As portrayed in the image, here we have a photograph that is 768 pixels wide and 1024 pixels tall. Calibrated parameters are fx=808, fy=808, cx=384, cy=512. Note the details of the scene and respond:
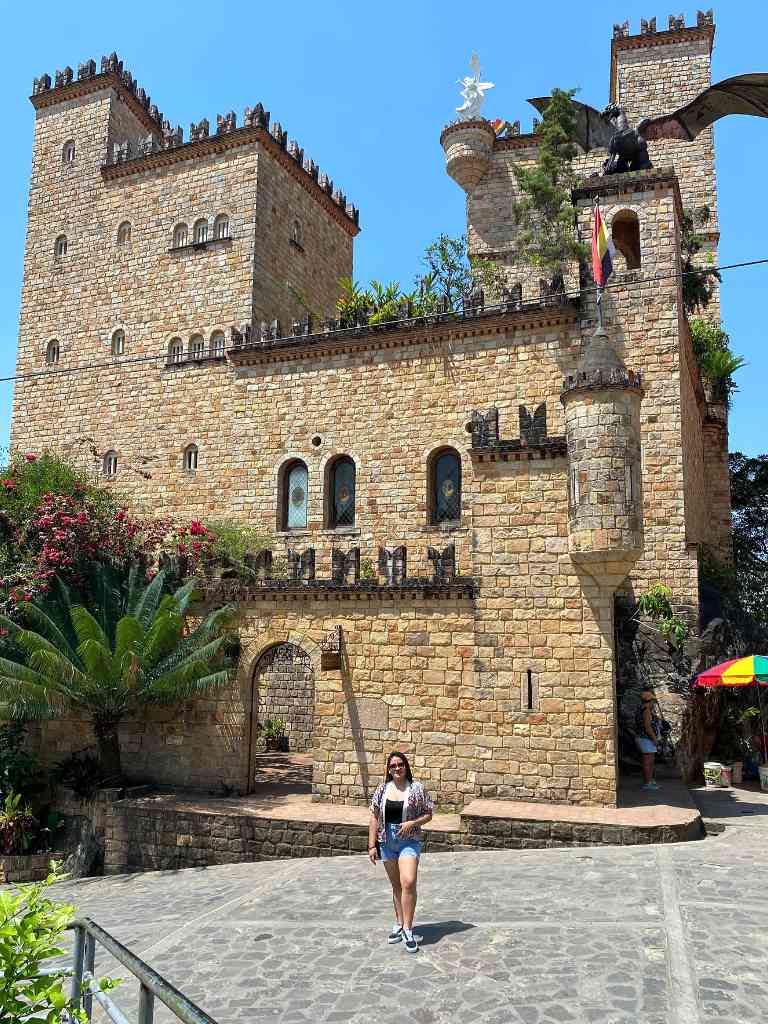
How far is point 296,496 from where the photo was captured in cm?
2111

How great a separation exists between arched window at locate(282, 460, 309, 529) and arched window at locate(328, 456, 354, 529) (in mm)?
705

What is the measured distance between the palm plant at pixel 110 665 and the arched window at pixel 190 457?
7507 millimetres

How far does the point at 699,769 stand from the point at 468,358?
33.6 ft

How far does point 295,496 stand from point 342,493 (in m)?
1.36

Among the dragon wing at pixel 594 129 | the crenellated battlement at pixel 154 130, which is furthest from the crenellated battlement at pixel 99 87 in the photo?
the dragon wing at pixel 594 129

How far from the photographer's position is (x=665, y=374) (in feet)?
55.1

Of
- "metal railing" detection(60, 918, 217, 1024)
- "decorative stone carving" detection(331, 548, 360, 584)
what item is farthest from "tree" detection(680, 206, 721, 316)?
"metal railing" detection(60, 918, 217, 1024)

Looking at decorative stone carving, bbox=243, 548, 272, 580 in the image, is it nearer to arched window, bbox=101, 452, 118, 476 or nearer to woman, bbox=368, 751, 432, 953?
woman, bbox=368, 751, 432, 953

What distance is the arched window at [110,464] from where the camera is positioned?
24.0m

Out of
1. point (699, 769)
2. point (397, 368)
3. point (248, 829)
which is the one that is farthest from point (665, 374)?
point (248, 829)

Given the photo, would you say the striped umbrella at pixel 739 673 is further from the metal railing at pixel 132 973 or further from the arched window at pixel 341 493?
the metal railing at pixel 132 973

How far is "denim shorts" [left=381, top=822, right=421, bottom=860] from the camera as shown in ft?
24.2

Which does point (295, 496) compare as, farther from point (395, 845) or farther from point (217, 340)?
point (395, 845)

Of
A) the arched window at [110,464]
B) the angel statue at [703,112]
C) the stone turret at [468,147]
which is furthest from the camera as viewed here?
the stone turret at [468,147]
